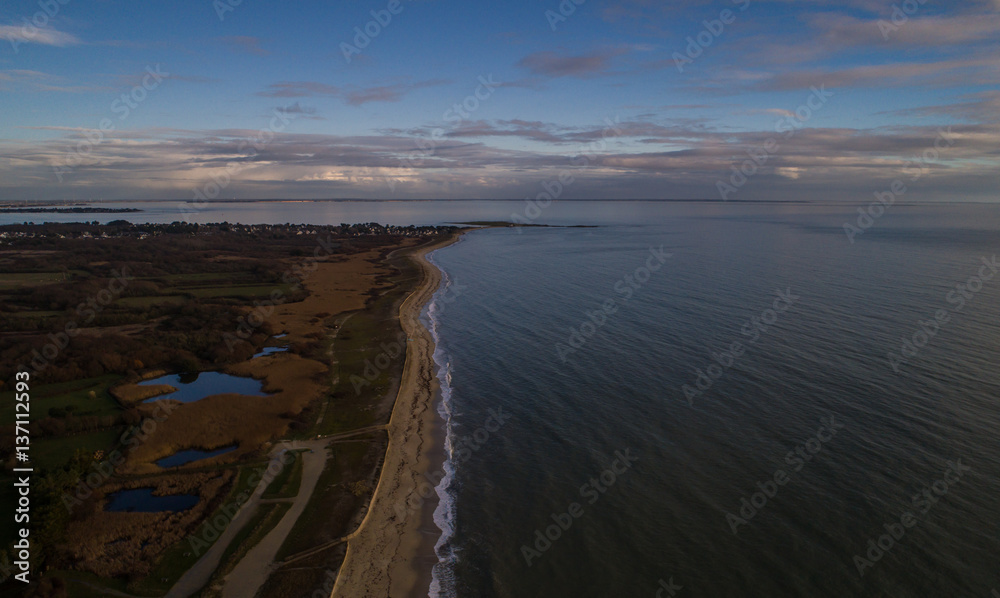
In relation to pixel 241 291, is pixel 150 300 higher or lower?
lower

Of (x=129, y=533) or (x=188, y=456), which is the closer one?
(x=129, y=533)

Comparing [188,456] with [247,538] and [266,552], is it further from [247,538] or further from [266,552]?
[266,552]

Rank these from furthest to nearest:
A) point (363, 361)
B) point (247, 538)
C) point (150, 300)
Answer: point (150, 300) < point (363, 361) < point (247, 538)

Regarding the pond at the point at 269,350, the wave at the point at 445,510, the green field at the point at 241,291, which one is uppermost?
the green field at the point at 241,291

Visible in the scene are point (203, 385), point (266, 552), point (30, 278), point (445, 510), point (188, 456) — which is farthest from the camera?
point (30, 278)

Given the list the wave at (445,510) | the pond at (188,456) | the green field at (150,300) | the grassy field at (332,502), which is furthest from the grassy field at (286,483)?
the green field at (150,300)

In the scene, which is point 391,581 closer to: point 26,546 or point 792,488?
point 26,546

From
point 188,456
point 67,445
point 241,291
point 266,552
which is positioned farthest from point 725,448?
point 241,291

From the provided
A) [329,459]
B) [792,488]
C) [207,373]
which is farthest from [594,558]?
[207,373]

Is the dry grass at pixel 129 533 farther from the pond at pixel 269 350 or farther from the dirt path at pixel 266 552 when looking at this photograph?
the pond at pixel 269 350
